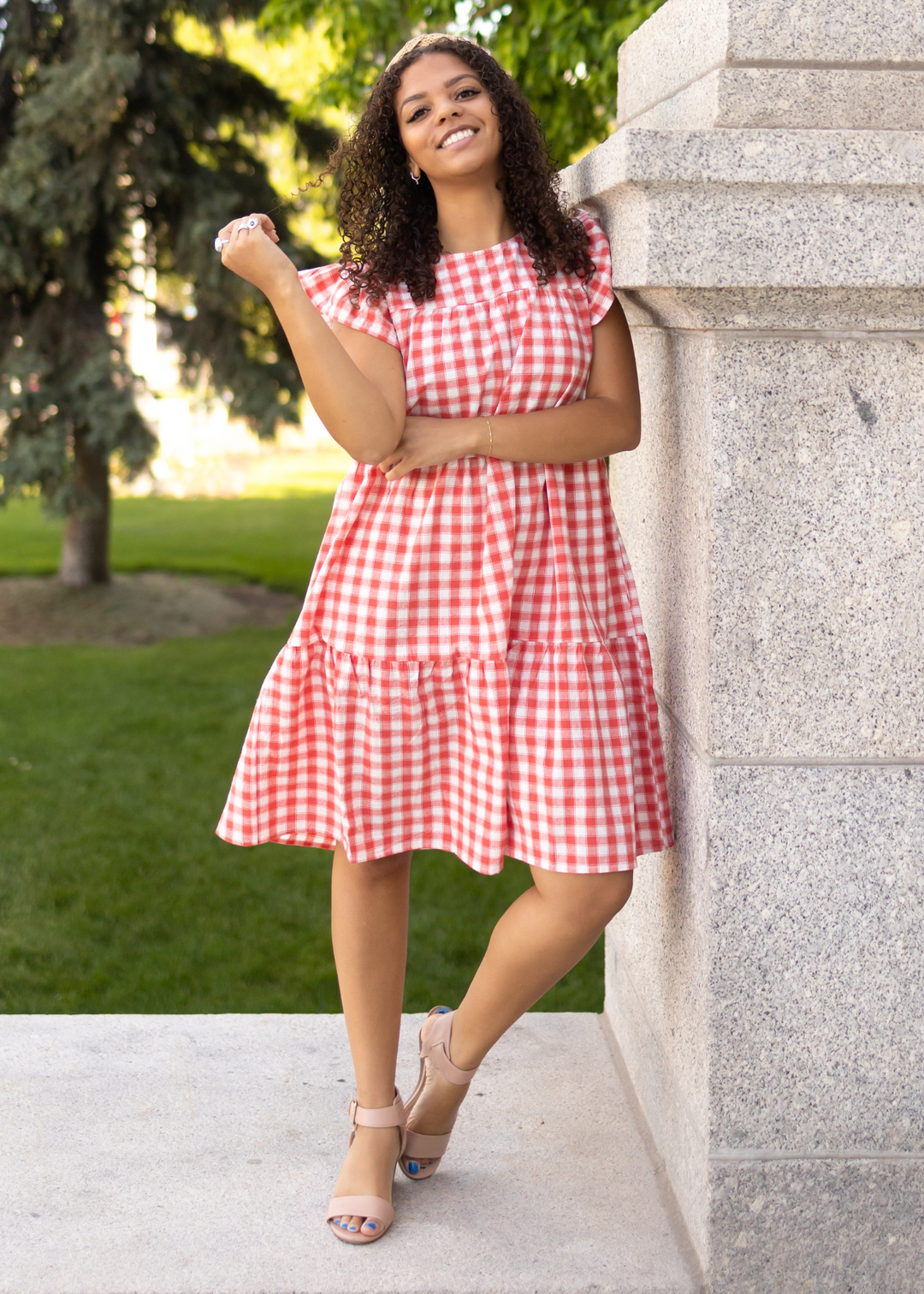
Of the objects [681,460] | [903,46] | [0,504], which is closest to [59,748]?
[0,504]

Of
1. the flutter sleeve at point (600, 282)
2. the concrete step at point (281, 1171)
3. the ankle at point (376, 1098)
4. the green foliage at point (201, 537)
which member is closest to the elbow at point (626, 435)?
the flutter sleeve at point (600, 282)

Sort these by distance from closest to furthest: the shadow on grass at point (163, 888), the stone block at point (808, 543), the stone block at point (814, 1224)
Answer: the stone block at point (808, 543)
the stone block at point (814, 1224)
the shadow on grass at point (163, 888)

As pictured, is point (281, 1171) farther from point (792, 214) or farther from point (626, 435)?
point (792, 214)

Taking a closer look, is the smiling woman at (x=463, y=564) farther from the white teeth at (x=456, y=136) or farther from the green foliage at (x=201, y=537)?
the green foliage at (x=201, y=537)

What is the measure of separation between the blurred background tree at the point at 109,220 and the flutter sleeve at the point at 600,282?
225 inches

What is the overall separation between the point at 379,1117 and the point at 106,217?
689 cm

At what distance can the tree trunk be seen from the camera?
848cm

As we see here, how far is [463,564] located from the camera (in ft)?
6.68

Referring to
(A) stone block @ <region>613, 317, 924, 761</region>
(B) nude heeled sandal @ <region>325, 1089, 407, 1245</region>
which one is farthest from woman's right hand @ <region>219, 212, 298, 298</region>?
(B) nude heeled sandal @ <region>325, 1089, 407, 1245</region>

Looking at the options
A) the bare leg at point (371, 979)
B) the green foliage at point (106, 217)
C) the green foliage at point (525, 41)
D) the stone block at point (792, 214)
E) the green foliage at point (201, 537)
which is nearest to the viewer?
the stone block at point (792, 214)

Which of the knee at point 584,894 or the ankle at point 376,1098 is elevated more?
the knee at point 584,894

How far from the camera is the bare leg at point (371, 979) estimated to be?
7.06 ft

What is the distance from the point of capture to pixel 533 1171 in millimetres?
2275

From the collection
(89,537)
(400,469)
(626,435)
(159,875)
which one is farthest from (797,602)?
(89,537)
